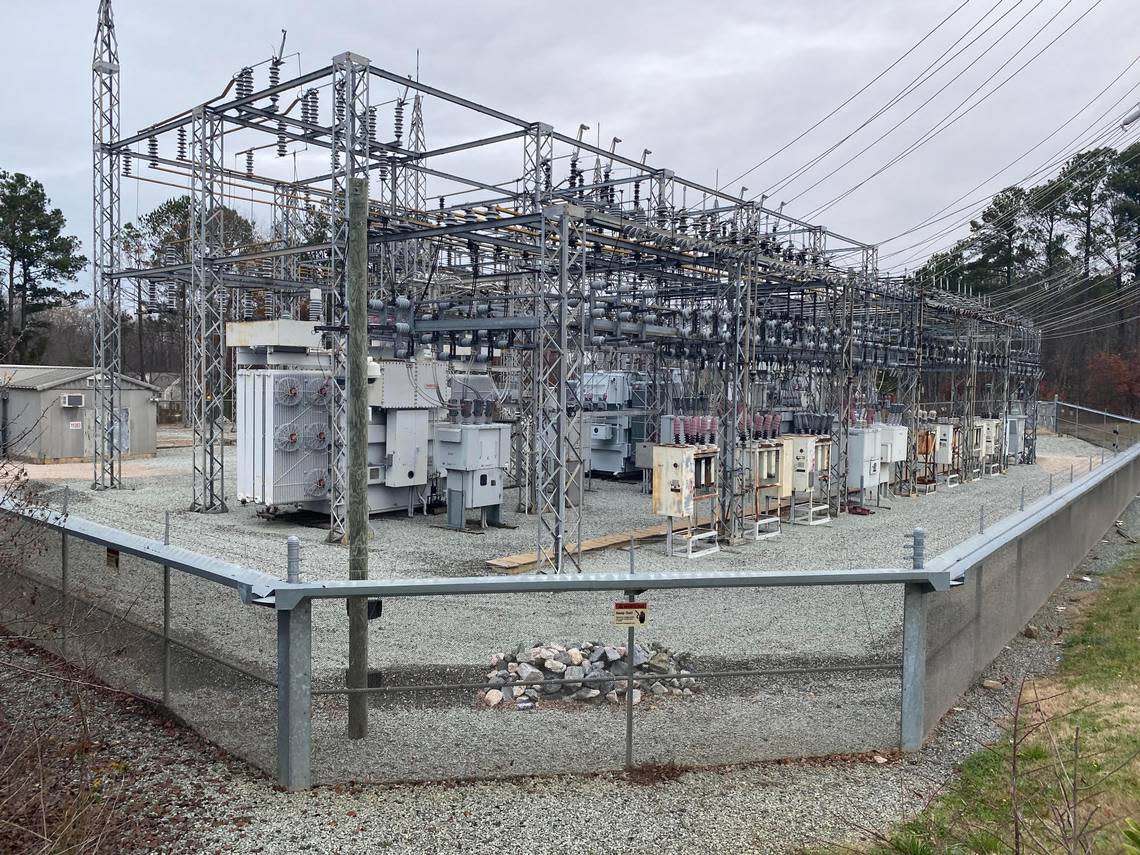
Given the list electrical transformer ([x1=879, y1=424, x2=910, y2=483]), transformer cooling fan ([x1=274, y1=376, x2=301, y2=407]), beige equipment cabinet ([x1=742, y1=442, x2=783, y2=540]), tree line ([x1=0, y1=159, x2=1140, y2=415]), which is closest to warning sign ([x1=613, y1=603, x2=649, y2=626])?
beige equipment cabinet ([x1=742, y1=442, x2=783, y2=540])

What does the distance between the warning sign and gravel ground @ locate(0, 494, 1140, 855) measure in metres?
0.93

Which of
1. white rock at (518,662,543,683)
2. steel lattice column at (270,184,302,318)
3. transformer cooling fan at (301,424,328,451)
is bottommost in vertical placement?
white rock at (518,662,543,683)

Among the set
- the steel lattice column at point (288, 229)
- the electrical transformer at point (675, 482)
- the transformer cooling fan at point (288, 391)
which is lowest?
the electrical transformer at point (675, 482)

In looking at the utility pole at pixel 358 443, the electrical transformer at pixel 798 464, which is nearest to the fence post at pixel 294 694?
the utility pole at pixel 358 443

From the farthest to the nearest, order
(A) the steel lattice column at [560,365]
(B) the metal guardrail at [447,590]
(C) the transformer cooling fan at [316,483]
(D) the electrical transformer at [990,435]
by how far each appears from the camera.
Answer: (D) the electrical transformer at [990,435], (C) the transformer cooling fan at [316,483], (A) the steel lattice column at [560,365], (B) the metal guardrail at [447,590]

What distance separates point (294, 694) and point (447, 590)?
112cm

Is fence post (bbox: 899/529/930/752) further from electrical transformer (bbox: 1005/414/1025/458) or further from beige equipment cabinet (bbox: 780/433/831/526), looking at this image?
electrical transformer (bbox: 1005/414/1025/458)

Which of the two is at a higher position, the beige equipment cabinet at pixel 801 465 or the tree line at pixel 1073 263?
the tree line at pixel 1073 263

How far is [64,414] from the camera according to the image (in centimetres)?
2869

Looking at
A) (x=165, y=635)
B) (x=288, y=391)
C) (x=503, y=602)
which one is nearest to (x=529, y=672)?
(x=503, y=602)

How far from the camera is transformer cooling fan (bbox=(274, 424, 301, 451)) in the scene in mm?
17578

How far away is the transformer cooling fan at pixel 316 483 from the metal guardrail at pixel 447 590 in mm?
11169

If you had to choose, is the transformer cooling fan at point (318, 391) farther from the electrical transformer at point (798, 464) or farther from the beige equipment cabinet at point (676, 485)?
the electrical transformer at point (798, 464)

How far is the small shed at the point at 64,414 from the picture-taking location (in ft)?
91.6
